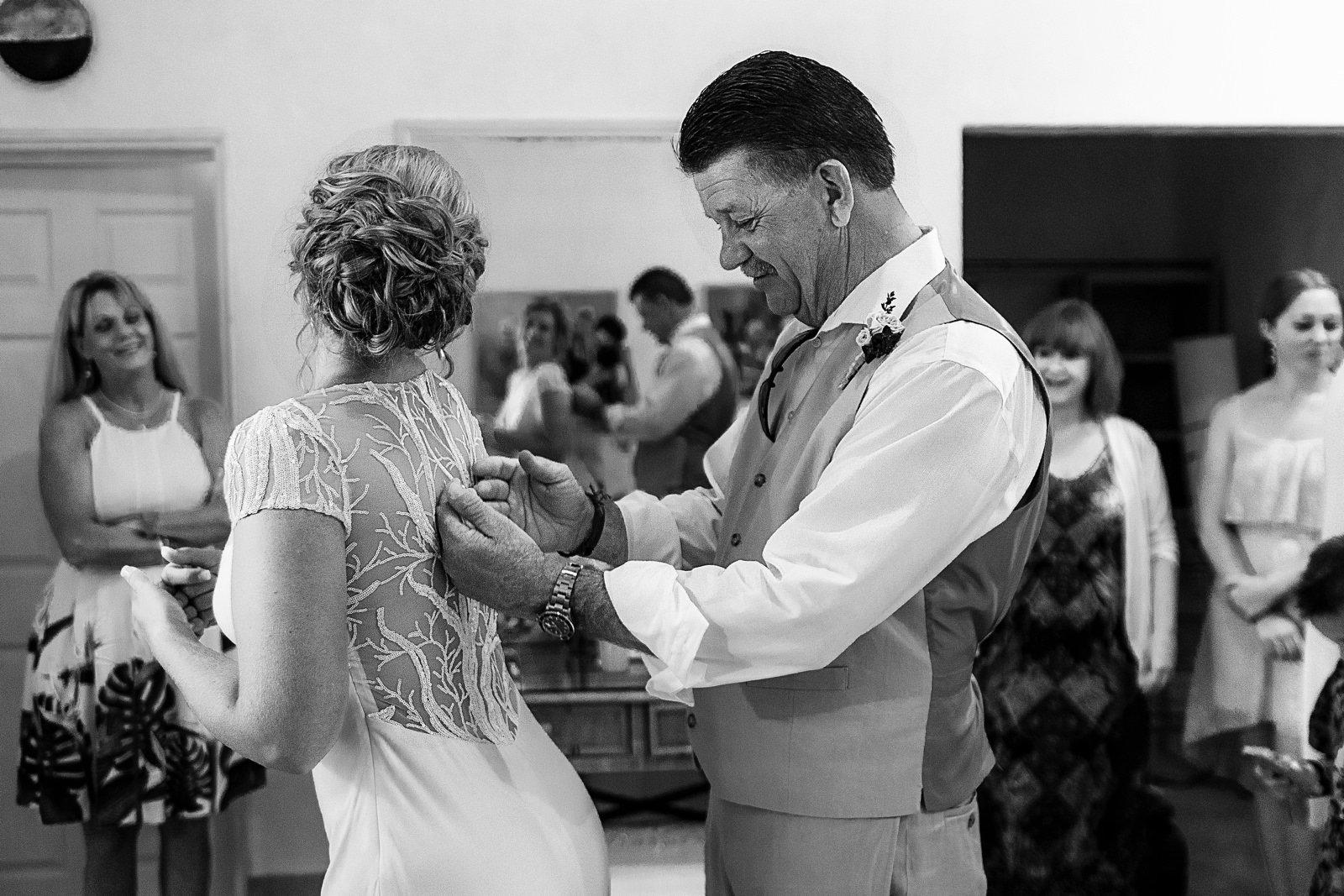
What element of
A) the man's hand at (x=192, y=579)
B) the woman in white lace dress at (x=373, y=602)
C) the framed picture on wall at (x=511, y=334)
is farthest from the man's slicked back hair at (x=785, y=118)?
the framed picture on wall at (x=511, y=334)

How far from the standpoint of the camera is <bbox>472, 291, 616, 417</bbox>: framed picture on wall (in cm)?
337

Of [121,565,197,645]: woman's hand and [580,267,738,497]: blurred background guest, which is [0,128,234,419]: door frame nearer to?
[580,267,738,497]: blurred background guest

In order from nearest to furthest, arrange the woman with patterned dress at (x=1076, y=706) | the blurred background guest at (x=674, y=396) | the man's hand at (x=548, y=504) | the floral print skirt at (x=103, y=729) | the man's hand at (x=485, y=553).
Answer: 1. the man's hand at (x=485, y=553)
2. the man's hand at (x=548, y=504)
3. the floral print skirt at (x=103, y=729)
4. the woman with patterned dress at (x=1076, y=706)
5. the blurred background guest at (x=674, y=396)

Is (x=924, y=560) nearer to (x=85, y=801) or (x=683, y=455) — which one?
(x=683, y=455)

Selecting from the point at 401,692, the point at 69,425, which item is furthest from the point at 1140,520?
the point at 69,425

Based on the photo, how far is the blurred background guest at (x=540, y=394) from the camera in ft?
11.1

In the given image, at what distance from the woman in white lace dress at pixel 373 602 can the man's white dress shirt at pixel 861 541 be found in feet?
0.75

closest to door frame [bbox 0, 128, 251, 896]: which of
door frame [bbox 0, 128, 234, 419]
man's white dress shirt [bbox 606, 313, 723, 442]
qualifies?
door frame [bbox 0, 128, 234, 419]

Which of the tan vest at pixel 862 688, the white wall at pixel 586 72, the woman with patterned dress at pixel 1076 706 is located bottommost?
the woman with patterned dress at pixel 1076 706

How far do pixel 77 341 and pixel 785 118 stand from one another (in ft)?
7.70

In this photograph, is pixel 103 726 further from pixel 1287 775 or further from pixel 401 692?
pixel 1287 775

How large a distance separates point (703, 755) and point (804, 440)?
0.44 m

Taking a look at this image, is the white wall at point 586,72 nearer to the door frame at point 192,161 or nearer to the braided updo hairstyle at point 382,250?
the door frame at point 192,161

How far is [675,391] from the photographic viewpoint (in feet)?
11.2
